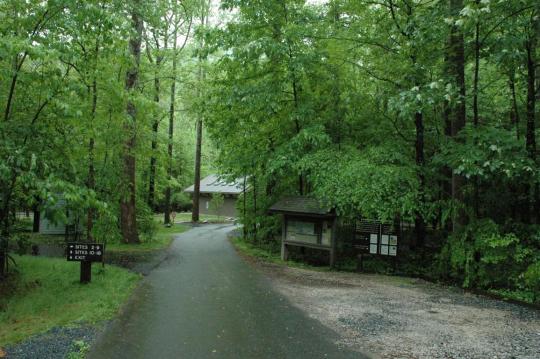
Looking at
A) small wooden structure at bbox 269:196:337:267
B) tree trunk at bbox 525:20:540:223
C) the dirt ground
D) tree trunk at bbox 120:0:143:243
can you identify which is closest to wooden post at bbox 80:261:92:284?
the dirt ground

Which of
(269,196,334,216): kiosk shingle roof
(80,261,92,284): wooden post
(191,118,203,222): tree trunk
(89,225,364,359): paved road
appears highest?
(191,118,203,222): tree trunk

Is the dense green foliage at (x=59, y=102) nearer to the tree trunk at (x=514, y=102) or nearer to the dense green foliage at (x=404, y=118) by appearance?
the dense green foliage at (x=404, y=118)

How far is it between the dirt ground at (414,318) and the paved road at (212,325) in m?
0.53

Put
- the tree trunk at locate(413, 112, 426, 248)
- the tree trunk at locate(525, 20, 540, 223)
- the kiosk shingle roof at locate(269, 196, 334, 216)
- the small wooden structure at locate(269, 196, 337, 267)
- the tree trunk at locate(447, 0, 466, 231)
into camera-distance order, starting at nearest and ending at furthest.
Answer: the tree trunk at locate(525, 20, 540, 223), the tree trunk at locate(447, 0, 466, 231), the tree trunk at locate(413, 112, 426, 248), the kiosk shingle roof at locate(269, 196, 334, 216), the small wooden structure at locate(269, 196, 337, 267)

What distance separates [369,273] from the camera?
497 inches

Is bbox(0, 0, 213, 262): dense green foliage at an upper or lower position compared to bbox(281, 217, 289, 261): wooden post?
upper

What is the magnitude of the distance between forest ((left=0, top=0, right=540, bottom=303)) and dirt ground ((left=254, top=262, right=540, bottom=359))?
1289 millimetres

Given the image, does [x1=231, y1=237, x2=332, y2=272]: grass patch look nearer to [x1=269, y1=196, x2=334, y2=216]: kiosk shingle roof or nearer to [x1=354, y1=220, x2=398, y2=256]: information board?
[x1=354, y1=220, x2=398, y2=256]: information board

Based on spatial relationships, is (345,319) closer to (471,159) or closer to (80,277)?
(471,159)

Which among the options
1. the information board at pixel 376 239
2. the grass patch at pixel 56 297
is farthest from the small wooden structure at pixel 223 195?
the grass patch at pixel 56 297

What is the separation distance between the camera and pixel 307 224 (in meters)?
13.6

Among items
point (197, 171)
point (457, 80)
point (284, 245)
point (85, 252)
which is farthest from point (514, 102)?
point (197, 171)

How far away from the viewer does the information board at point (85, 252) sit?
949cm

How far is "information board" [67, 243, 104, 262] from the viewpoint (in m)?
9.49
